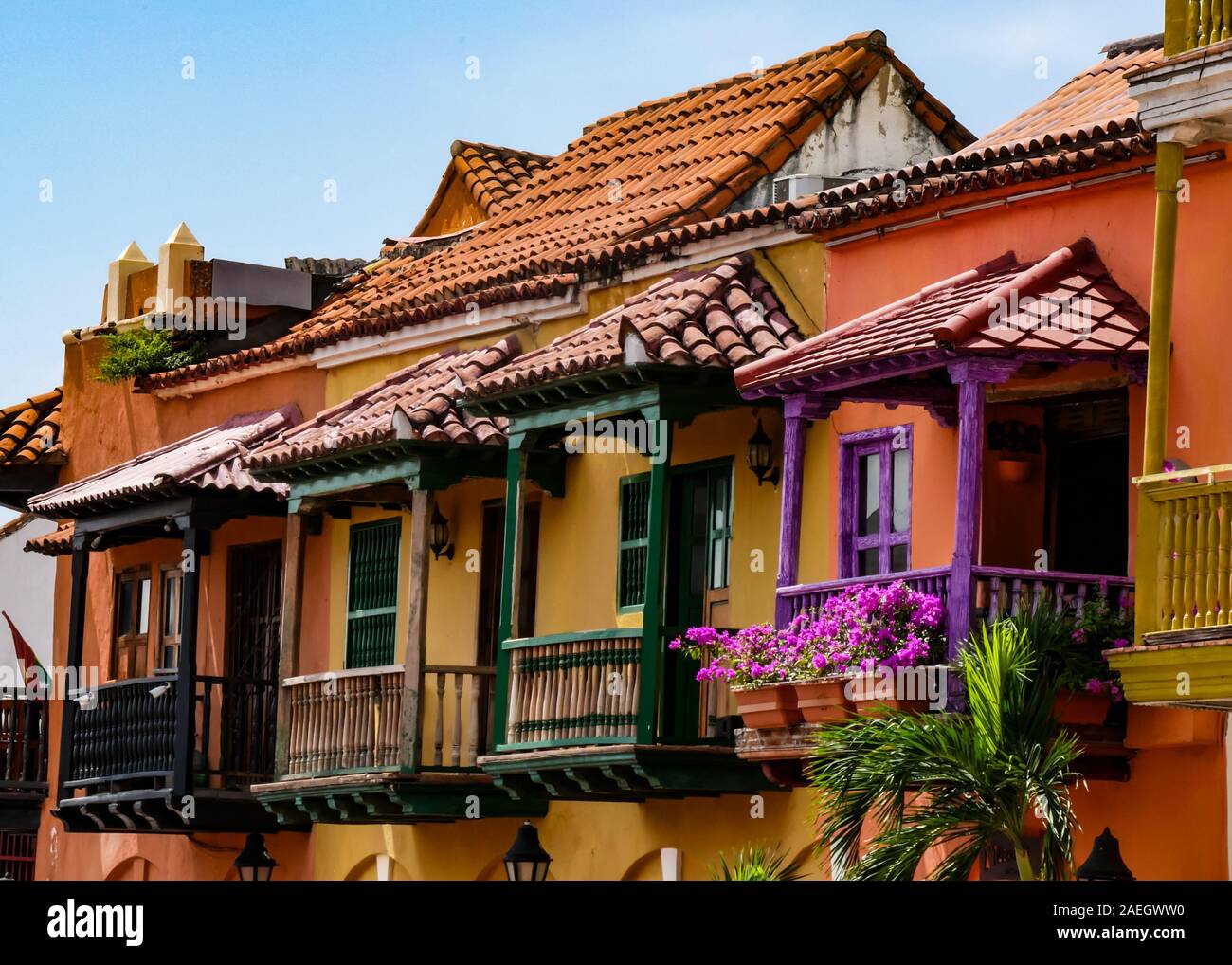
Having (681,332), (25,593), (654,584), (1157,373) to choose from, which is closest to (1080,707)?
(1157,373)

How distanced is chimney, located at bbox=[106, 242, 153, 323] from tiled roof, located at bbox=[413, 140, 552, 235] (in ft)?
8.96

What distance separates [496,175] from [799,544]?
29.5 ft

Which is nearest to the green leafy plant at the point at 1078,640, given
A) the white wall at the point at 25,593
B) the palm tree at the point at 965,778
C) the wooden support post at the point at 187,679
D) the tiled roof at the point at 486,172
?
the palm tree at the point at 965,778

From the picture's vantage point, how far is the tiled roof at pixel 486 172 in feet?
77.9

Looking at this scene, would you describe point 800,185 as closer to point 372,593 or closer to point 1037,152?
point 1037,152

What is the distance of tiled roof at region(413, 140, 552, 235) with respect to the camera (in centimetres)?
2375

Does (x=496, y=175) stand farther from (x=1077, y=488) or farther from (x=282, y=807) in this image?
(x=1077, y=488)

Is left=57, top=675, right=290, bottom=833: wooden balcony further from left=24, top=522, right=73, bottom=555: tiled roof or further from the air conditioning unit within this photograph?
the air conditioning unit

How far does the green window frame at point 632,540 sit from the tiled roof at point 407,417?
1034 mm

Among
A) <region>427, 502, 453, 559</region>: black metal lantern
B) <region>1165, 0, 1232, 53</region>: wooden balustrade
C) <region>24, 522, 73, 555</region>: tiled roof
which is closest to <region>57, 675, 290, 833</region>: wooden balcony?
<region>427, 502, 453, 559</region>: black metal lantern

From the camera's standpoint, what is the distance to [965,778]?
12383 millimetres

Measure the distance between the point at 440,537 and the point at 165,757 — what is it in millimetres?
3002

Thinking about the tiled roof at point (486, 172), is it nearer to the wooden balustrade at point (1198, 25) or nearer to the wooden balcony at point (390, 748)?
the wooden balcony at point (390, 748)
